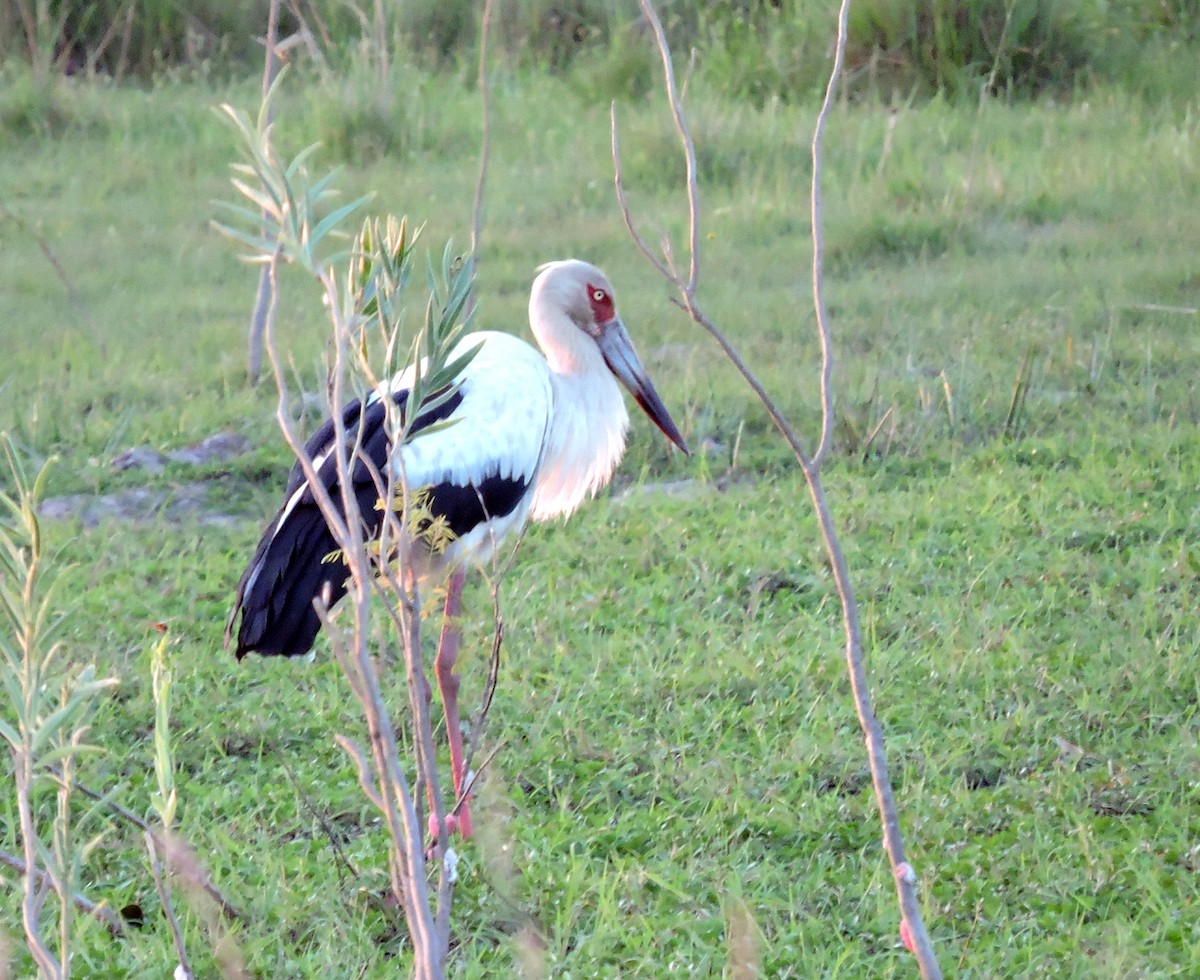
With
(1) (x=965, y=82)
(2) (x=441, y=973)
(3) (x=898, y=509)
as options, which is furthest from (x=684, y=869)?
(1) (x=965, y=82)

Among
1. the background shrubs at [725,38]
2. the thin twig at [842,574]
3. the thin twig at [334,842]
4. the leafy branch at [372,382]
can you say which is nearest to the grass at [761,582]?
the thin twig at [334,842]

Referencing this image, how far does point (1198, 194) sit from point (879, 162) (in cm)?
137

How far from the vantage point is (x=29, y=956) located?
2643mm

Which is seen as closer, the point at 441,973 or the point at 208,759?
the point at 441,973

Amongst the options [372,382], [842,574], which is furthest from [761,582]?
[372,382]

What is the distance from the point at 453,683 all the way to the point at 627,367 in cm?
106

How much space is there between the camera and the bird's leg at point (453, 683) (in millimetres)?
3205

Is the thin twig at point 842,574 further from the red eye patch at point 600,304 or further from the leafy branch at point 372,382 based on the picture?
the red eye patch at point 600,304

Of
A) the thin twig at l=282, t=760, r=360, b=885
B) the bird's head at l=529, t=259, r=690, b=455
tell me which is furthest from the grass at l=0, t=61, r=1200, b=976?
the bird's head at l=529, t=259, r=690, b=455

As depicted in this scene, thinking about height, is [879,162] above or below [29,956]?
above

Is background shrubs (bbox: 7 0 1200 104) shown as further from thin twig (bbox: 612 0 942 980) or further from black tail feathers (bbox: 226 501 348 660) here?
thin twig (bbox: 612 0 942 980)

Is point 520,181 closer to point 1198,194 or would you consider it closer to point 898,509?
point 1198,194

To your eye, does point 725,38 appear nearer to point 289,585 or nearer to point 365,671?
point 289,585

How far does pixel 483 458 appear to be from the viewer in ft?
11.9
